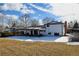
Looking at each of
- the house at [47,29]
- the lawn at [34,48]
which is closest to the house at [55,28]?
the house at [47,29]

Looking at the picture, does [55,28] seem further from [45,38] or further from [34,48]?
[34,48]

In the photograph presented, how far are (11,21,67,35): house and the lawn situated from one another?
0.11 metres

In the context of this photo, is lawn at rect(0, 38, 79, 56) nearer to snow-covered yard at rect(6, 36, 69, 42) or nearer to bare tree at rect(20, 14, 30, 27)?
snow-covered yard at rect(6, 36, 69, 42)

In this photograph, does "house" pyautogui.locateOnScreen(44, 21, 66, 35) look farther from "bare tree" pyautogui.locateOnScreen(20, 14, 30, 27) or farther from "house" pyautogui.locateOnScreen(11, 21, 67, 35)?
"bare tree" pyautogui.locateOnScreen(20, 14, 30, 27)

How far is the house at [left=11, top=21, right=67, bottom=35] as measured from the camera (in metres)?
2.51

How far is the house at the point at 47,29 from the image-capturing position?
251 centimetres

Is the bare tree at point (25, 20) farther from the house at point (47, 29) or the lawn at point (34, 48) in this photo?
the lawn at point (34, 48)

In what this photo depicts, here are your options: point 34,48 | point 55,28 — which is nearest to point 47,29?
point 55,28

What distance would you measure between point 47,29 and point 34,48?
24 cm

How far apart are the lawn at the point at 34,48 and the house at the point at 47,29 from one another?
11 cm

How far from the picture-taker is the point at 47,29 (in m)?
2.52

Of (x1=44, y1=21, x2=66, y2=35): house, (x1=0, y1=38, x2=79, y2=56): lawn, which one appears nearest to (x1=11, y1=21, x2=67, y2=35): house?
(x1=44, y1=21, x2=66, y2=35): house

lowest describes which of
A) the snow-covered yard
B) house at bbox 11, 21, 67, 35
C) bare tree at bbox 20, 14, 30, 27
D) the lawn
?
the lawn

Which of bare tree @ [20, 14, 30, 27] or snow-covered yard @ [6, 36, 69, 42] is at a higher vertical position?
bare tree @ [20, 14, 30, 27]
